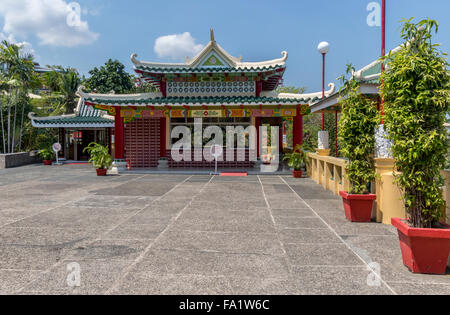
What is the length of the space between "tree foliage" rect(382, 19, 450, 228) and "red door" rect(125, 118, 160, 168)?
45.7 feet

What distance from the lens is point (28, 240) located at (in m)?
5.00

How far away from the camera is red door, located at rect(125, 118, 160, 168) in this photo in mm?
16547

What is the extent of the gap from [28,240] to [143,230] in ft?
6.03

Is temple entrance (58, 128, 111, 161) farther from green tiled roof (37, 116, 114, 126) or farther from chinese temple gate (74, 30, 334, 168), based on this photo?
chinese temple gate (74, 30, 334, 168)

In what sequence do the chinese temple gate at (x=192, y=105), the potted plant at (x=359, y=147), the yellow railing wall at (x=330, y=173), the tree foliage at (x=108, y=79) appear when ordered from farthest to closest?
the tree foliage at (x=108, y=79)
the chinese temple gate at (x=192, y=105)
the yellow railing wall at (x=330, y=173)
the potted plant at (x=359, y=147)

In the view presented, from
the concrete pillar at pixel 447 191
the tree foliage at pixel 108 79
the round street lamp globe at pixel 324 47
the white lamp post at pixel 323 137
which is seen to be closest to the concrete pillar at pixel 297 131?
the white lamp post at pixel 323 137

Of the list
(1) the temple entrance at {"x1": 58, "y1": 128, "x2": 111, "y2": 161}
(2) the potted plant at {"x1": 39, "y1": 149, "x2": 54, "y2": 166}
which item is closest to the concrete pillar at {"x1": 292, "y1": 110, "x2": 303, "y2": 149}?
(1) the temple entrance at {"x1": 58, "y1": 128, "x2": 111, "y2": 161}

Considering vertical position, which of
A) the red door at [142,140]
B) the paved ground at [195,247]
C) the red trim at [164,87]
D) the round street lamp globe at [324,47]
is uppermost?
the round street lamp globe at [324,47]

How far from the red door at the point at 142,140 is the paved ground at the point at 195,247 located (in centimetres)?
790

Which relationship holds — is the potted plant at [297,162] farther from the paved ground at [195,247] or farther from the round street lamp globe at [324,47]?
the paved ground at [195,247]

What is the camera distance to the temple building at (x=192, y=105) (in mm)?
15055

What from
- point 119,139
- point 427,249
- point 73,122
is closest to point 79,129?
point 73,122

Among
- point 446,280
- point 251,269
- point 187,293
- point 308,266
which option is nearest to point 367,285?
point 308,266
